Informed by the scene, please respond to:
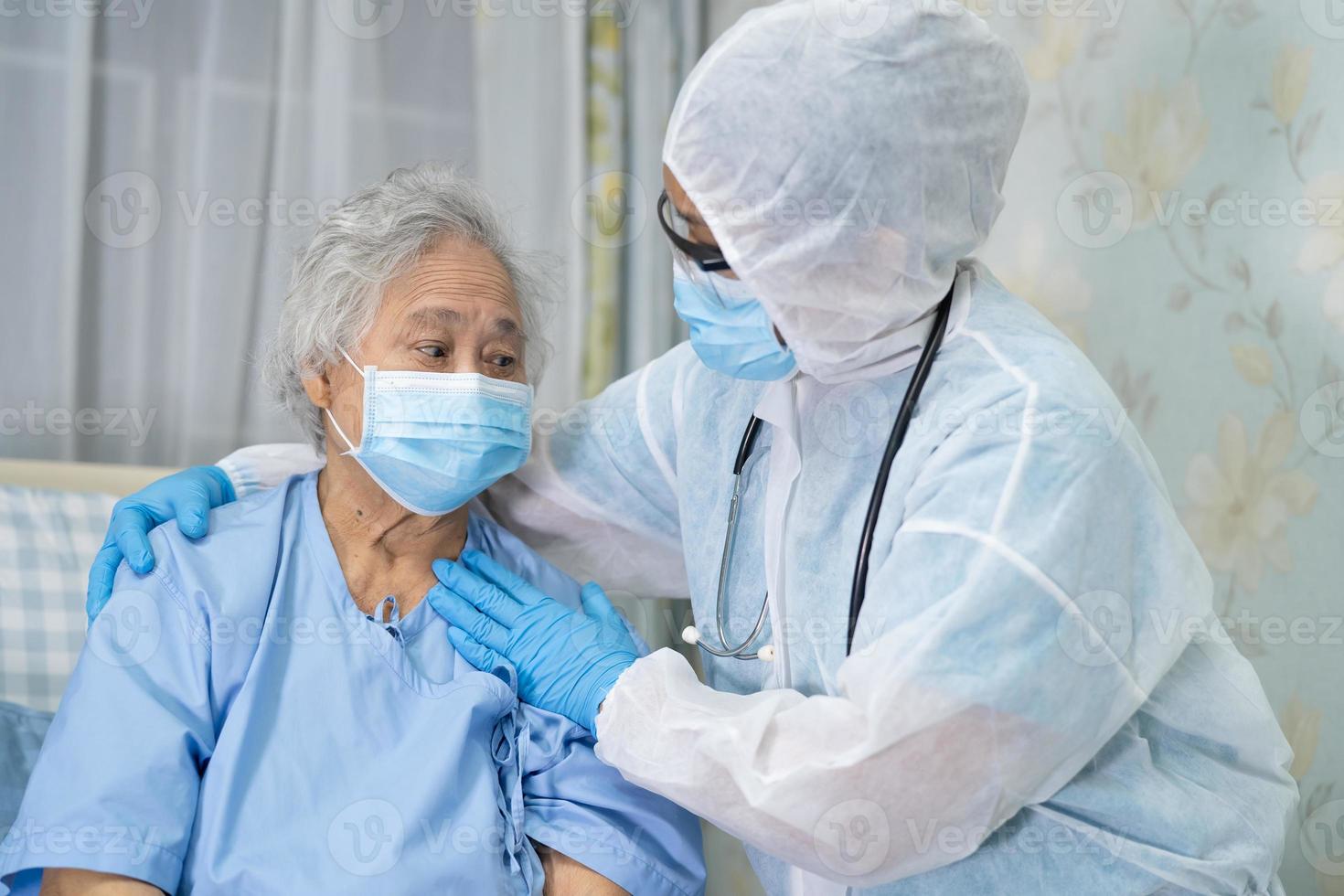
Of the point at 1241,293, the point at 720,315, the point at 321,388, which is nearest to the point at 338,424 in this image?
the point at 321,388

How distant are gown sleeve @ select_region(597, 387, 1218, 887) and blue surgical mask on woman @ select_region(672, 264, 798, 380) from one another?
9.5 inches

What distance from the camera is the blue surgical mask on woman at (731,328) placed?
49.7 inches

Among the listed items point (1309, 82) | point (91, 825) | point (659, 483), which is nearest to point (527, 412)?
point (659, 483)

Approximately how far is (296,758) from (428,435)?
449 mm

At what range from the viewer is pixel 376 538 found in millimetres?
1572

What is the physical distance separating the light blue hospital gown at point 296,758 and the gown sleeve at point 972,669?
12.2 inches

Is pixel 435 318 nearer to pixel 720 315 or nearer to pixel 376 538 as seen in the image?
pixel 376 538

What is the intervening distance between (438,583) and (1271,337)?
4.07 ft

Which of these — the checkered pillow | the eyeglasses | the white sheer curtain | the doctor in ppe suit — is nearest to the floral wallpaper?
the doctor in ppe suit

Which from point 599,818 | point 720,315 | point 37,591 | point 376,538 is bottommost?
point 599,818

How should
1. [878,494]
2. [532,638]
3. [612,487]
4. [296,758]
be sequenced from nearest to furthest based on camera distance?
[878,494] < [296,758] < [532,638] < [612,487]

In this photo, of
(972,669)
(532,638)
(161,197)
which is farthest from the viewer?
(161,197)

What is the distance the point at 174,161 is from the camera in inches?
89.5

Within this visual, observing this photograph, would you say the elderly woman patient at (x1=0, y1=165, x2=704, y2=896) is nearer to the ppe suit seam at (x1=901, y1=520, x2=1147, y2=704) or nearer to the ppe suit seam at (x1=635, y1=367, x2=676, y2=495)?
the ppe suit seam at (x1=635, y1=367, x2=676, y2=495)
